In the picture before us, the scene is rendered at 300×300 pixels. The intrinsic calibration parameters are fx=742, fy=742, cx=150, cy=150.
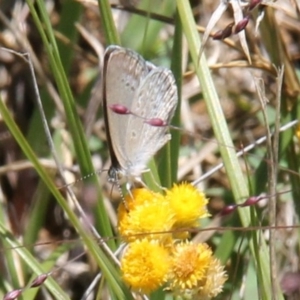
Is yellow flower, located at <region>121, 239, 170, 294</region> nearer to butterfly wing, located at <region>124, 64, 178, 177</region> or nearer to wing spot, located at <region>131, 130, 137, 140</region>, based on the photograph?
butterfly wing, located at <region>124, 64, 178, 177</region>

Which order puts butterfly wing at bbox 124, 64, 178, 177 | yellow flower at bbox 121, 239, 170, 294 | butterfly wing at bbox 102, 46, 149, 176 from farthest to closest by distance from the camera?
1. butterfly wing at bbox 124, 64, 178, 177
2. butterfly wing at bbox 102, 46, 149, 176
3. yellow flower at bbox 121, 239, 170, 294

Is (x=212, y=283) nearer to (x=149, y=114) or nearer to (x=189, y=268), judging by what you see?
(x=189, y=268)

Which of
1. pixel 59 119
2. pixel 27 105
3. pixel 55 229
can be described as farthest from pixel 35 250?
pixel 27 105

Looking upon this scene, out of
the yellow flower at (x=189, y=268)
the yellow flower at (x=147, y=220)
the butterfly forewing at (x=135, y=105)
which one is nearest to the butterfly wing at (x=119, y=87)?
the butterfly forewing at (x=135, y=105)

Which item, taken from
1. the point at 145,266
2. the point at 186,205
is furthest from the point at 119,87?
the point at 145,266

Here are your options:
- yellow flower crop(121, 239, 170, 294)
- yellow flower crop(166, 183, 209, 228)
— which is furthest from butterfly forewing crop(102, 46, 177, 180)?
yellow flower crop(121, 239, 170, 294)

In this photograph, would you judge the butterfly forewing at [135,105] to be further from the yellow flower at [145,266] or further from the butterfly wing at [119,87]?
the yellow flower at [145,266]
